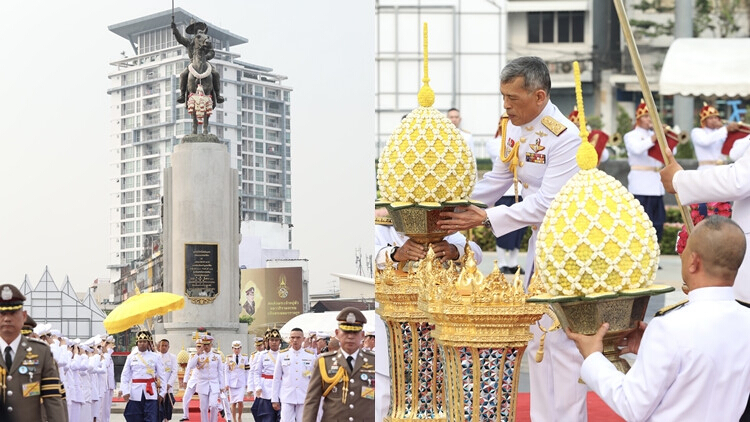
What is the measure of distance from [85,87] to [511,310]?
1731 millimetres

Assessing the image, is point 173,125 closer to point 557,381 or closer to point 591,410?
point 557,381

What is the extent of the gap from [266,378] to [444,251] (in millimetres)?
829

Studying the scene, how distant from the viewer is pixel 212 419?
4.37 m

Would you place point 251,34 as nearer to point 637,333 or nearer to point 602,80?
point 637,333

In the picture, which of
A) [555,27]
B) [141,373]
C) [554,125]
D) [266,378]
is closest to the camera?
[266,378]

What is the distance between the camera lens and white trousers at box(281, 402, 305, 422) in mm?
4285

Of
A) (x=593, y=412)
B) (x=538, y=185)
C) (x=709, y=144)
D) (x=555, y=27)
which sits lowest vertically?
(x=593, y=412)

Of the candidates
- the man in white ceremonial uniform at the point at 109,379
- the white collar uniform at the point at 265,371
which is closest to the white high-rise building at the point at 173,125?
the man in white ceremonial uniform at the point at 109,379

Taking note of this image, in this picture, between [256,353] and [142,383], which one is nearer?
[142,383]

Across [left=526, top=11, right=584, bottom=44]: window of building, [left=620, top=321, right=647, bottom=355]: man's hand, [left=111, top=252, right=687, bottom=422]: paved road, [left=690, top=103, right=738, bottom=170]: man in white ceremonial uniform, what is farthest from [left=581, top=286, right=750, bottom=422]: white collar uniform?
[left=526, top=11, right=584, bottom=44]: window of building

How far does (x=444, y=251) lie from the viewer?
4098mm

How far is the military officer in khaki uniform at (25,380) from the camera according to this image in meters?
4.49

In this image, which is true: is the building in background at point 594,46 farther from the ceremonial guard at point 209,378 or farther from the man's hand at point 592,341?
the man's hand at point 592,341

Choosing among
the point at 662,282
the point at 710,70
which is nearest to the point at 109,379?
Result: the point at 662,282
